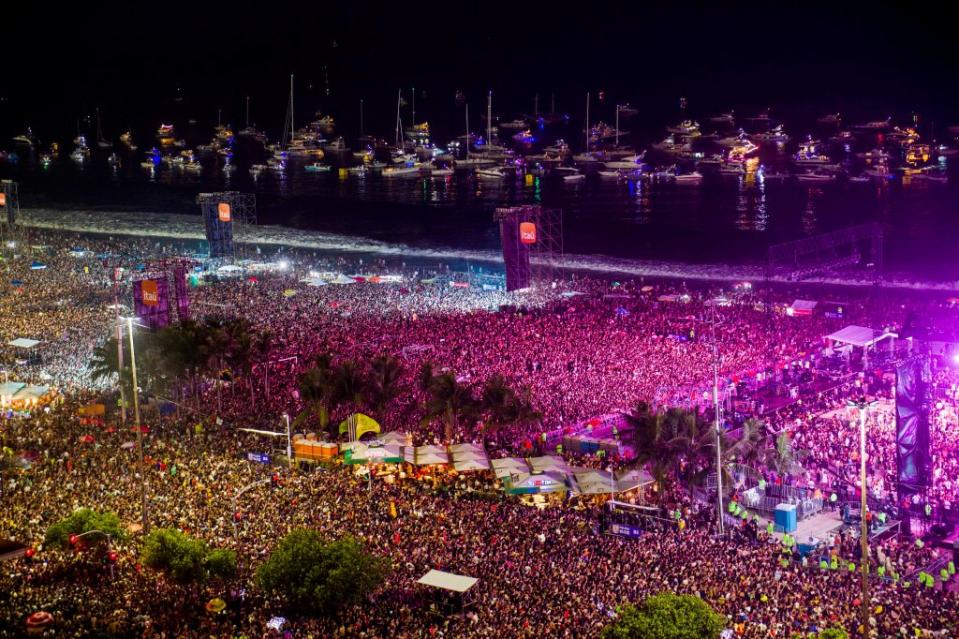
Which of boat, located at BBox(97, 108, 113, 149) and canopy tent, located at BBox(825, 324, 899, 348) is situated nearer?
canopy tent, located at BBox(825, 324, 899, 348)

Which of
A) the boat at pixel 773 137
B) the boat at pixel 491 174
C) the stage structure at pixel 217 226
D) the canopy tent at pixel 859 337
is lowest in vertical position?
the canopy tent at pixel 859 337

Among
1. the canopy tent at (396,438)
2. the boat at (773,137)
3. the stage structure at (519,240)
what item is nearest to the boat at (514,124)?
the boat at (773,137)

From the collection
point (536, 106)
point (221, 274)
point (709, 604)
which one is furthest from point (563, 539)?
point (536, 106)

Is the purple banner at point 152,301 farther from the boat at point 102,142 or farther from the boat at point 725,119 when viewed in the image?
the boat at point 102,142

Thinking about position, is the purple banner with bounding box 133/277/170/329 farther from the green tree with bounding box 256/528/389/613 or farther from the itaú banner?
the green tree with bounding box 256/528/389/613

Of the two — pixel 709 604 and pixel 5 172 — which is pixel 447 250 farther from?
pixel 5 172

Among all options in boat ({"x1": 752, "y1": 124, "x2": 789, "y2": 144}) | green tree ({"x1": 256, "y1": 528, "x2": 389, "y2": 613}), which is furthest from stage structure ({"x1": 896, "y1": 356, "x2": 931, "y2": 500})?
boat ({"x1": 752, "y1": 124, "x2": 789, "y2": 144})

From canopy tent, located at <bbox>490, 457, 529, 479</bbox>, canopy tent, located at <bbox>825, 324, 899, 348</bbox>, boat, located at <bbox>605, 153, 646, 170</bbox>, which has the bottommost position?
canopy tent, located at <bbox>490, 457, 529, 479</bbox>
